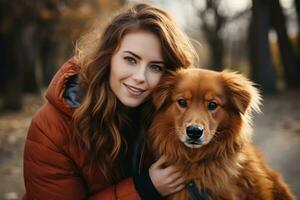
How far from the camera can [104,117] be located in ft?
11.1

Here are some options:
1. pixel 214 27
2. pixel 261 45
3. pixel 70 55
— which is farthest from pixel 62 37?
pixel 214 27

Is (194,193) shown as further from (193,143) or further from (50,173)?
(50,173)

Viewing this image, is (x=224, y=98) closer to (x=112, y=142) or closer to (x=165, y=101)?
(x=165, y=101)

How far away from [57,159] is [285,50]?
13.1m

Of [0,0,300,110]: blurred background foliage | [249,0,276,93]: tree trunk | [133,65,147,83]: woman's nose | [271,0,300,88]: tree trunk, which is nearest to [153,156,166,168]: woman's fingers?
[133,65,147,83]: woman's nose

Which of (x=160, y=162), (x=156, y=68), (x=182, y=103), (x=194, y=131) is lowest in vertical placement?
(x=160, y=162)

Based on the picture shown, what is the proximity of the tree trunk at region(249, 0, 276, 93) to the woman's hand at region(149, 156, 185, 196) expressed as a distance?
11.2 metres

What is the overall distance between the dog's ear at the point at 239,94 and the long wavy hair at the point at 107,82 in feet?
1.39

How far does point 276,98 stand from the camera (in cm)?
1348

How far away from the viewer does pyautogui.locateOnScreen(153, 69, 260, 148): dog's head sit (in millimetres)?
3393

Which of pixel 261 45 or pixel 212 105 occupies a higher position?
pixel 261 45

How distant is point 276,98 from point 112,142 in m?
10.9

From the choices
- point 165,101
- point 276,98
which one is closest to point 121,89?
point 165,101

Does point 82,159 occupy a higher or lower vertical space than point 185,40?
lower
